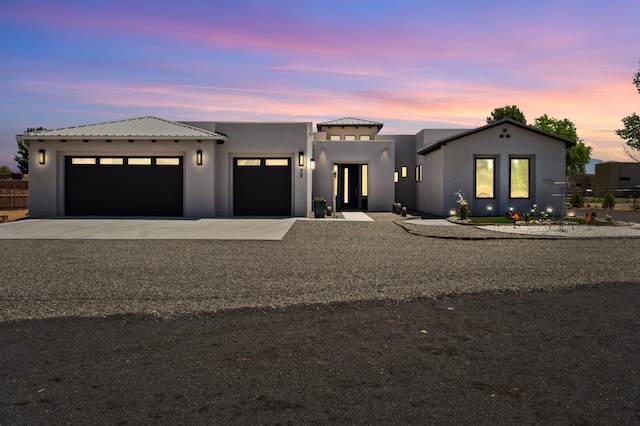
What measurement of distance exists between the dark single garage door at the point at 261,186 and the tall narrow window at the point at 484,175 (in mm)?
8117

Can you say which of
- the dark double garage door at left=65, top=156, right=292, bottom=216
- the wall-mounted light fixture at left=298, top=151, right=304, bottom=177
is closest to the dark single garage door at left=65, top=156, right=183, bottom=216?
the dark double garage door at left=65, top=156, right=292, bottom=216

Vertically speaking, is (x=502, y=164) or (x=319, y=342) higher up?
(x=502, y=164)

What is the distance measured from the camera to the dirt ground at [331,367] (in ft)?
10.0

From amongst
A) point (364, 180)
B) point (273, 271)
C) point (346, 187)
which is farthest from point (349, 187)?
point (273, 271)

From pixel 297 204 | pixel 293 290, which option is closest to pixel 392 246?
pixel 293 290

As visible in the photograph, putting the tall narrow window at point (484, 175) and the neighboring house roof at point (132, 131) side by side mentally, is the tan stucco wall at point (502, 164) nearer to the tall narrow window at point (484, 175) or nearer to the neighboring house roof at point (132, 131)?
the tall narrow window at point (484, 175)

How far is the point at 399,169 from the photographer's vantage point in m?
29.3

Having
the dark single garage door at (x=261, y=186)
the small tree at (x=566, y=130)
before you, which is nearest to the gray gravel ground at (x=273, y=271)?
the dark single garage door at (x=261, y=186)

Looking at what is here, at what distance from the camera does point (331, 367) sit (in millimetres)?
3779

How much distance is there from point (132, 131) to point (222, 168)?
3898mm

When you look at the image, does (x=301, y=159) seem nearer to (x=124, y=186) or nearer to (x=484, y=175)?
(x=124, y=186)

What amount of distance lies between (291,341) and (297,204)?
55.5 ft

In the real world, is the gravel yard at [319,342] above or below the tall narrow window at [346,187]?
below

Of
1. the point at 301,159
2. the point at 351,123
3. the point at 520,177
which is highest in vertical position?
the point at 351,123
